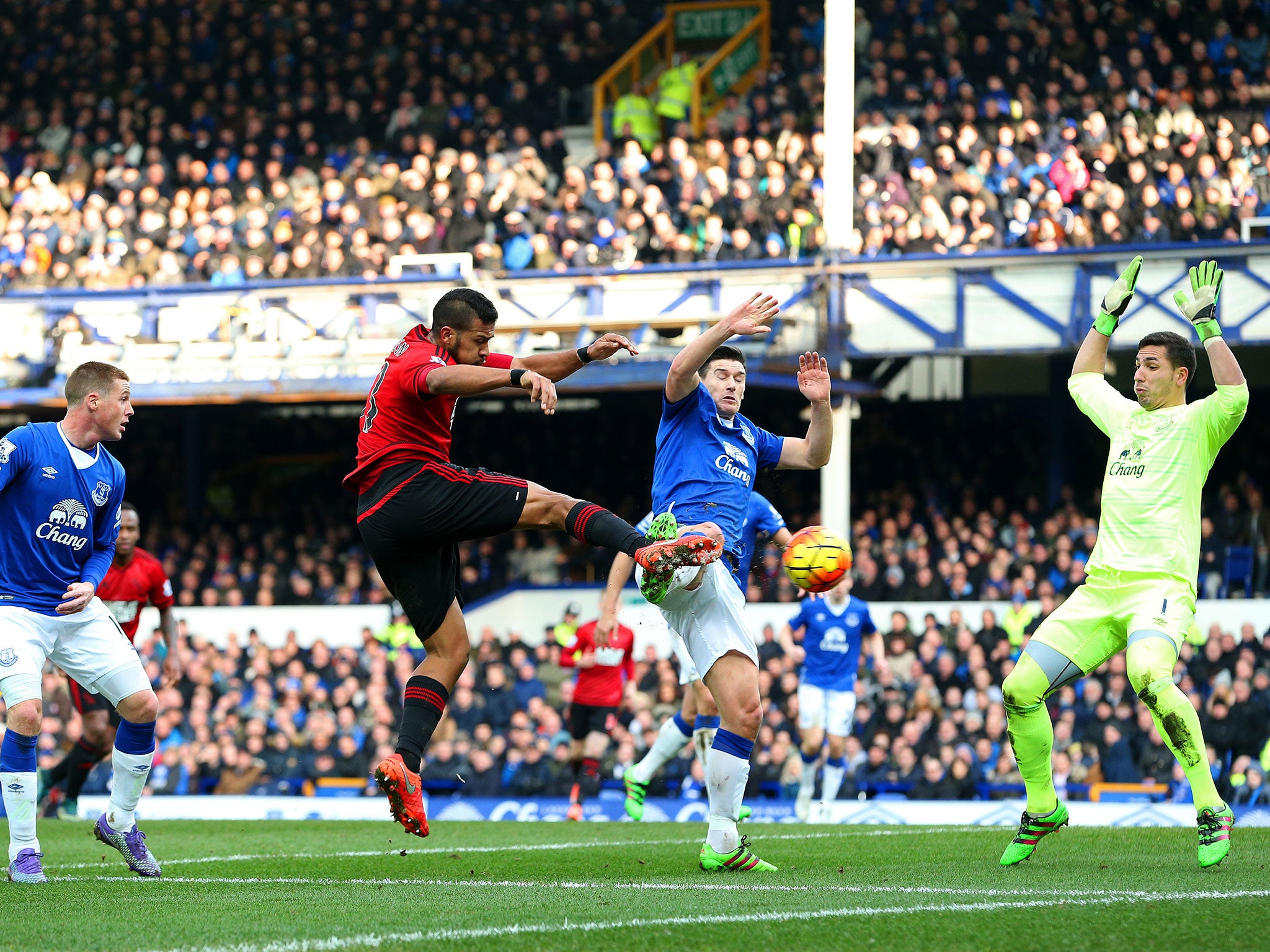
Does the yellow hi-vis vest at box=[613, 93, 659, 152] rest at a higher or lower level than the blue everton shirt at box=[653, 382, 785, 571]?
higher

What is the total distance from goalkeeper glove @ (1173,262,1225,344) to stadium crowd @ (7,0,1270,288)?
39.6 ft

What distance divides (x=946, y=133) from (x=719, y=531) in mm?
14983

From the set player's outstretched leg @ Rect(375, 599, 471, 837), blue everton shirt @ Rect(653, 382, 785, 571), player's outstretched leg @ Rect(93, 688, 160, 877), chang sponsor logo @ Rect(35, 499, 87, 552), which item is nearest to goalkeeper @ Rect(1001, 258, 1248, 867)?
blue everton shirt @ Rect(653, 382, 785, 571)

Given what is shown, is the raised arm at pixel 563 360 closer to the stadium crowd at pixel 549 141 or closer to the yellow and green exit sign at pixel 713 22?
the stadium crowd at pixel 549 141

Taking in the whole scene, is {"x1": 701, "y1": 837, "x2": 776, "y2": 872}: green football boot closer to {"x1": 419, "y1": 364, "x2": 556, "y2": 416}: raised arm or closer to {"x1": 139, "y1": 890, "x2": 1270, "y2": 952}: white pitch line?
{"x1": 139, "y1": 890, "x2": 1270, "y2": 952}: white pitch line

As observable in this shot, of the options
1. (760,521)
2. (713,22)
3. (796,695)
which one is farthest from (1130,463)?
(713,22)

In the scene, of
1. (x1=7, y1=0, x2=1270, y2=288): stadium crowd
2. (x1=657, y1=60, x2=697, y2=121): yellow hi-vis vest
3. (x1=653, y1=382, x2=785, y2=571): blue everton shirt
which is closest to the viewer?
(x1=653, y1=382, x2=785, y2=571): blue everton shirt

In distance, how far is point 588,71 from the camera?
25.8 meters

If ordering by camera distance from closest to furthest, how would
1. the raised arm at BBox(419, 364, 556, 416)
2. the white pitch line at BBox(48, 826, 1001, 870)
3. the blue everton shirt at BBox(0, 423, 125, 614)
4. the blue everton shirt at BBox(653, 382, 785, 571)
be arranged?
the raised arm at BBox(419, 364, 556, 416) < the blue everton shirt at BBox(0, 423, 125, 614) < the blue everton shirt at BBox(653, 382, 785, 571) < the white pitch line at BBox(48, 826, 1001, 870)

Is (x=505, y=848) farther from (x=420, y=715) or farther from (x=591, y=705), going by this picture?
(x=591, y=705)

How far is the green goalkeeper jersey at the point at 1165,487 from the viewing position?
7.11 meters

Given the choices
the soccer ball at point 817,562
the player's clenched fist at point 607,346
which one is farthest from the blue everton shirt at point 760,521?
the player's clenched fist at point 607,346

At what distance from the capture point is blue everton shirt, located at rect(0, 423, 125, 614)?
708 cm

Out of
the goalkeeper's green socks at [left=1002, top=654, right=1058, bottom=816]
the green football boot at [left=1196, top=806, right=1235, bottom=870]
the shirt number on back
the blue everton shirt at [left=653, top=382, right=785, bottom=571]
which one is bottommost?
the green football boot at [left=1196, top=806, right=1235, bottom=870]
